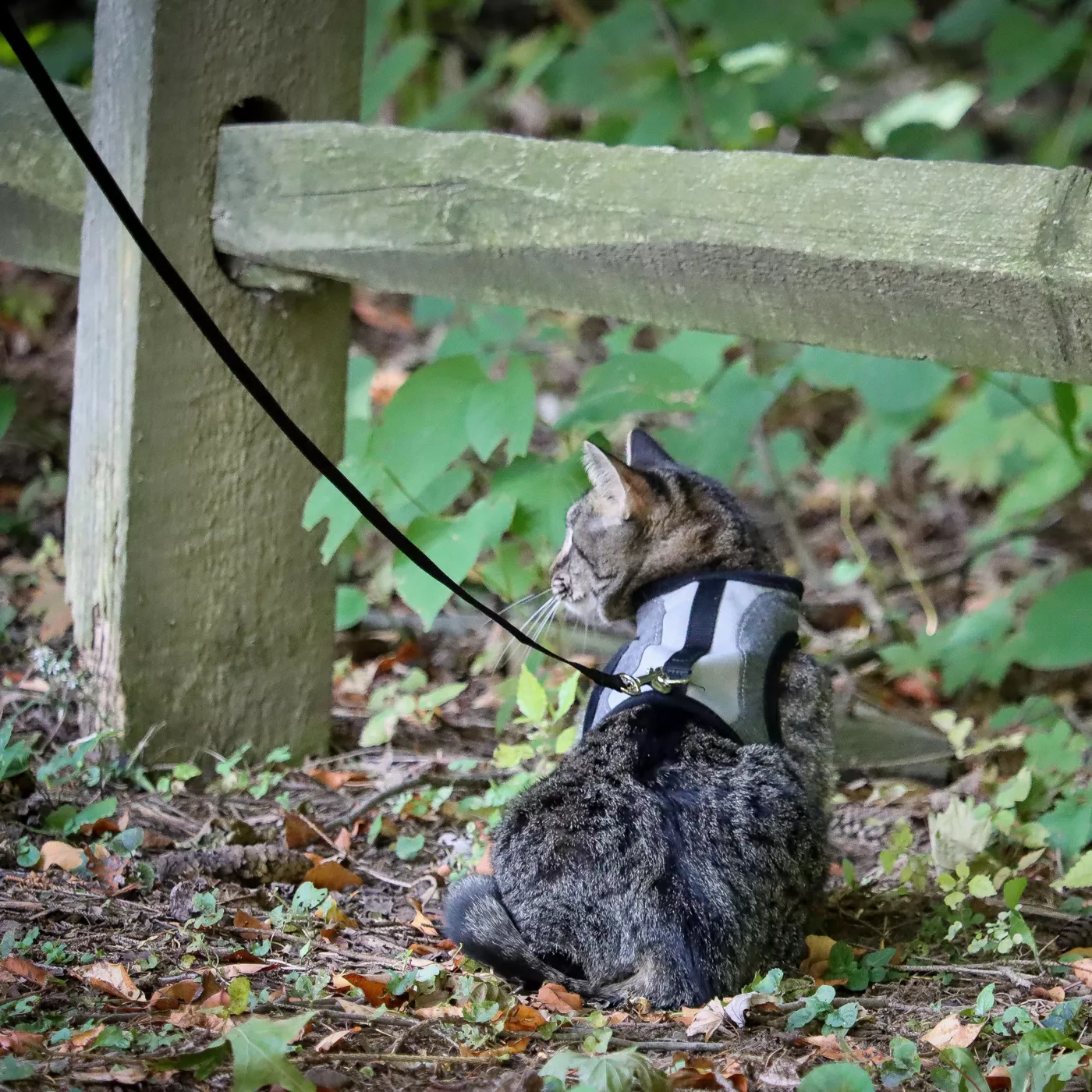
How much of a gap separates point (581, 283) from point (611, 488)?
0.56 metres

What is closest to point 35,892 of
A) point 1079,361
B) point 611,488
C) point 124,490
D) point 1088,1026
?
point 124,490

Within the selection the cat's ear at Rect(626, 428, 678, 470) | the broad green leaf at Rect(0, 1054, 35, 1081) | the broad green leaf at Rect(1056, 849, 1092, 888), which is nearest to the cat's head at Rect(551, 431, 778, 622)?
the cat's ear at Rect(626, 428, 678, 470)

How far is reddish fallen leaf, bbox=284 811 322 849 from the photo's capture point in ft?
9.21

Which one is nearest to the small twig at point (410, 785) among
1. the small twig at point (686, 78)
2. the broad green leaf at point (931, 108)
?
the small twig at point (686, 78)

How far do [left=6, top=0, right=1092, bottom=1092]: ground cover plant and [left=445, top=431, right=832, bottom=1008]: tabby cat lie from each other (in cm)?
8

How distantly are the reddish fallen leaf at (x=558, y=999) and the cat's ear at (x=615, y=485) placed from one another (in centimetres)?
107

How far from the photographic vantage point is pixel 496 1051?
1969 mm

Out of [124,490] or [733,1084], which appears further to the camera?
[124,490]

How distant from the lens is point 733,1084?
74.0 inches

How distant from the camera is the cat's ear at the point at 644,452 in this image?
3203mm

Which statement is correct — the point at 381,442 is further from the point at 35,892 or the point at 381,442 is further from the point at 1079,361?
the point at 1079,361

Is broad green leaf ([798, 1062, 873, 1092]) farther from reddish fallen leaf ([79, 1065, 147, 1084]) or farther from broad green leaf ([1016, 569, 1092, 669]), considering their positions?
broad green leaf ([1016, 569, 1092, 669])

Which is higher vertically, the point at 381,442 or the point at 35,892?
the point at 381,442

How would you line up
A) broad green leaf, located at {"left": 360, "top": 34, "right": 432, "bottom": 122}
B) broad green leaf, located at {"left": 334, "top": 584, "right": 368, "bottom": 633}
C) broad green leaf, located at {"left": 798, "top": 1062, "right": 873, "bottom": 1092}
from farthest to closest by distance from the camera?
broad green leaf, located at {"left": 360, "top": 34, "right": 432, "bottom": 122} < broad green leaf, located at {"left": 334, "top": 584, "right": 368, "bottom": 633} < broad green leaf, located at {"left": 798, "top": 1062, "right": 873, "bottom": 1092}
